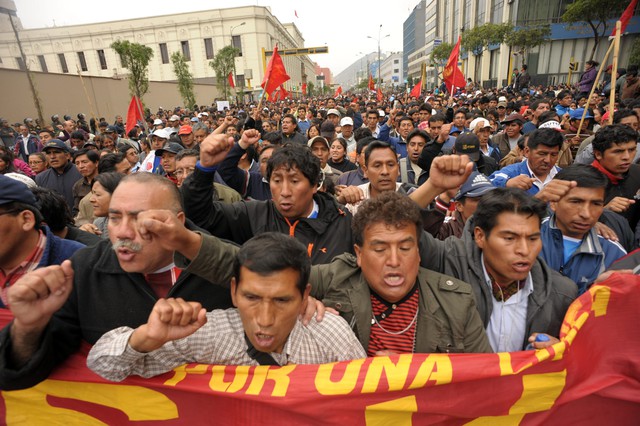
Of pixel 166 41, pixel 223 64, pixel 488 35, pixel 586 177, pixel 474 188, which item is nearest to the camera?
pixel 586 177

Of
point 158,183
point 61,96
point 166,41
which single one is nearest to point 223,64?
point 61,96

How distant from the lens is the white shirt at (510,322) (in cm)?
202

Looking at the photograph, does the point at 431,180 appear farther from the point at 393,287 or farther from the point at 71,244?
the point at 71,244

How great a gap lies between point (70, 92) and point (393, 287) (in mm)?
25146

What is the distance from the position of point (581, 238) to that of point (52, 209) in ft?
12.3

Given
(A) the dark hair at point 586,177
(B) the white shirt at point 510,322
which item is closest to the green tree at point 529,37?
(A) the dark hair at point 586,177

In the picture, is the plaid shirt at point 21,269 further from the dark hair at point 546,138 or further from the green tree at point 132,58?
the green tree at point 132,58

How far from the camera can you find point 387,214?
1.84m

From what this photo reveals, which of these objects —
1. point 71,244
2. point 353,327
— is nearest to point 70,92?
point 71,244

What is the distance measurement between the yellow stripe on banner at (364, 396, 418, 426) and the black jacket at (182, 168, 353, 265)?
107cm

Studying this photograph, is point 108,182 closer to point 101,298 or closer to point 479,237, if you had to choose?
point 101,298

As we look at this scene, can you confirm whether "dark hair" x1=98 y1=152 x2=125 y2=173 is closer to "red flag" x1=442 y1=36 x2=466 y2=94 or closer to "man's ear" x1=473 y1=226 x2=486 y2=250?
"man's ear" x1=473 y1=226 x2=486 y2=250

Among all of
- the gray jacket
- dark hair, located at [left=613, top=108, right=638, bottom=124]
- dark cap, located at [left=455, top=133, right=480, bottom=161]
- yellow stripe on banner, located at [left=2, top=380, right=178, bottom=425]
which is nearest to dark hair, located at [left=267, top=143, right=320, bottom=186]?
the gray jacket

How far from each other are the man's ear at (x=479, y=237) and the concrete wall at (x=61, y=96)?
14.7 m
